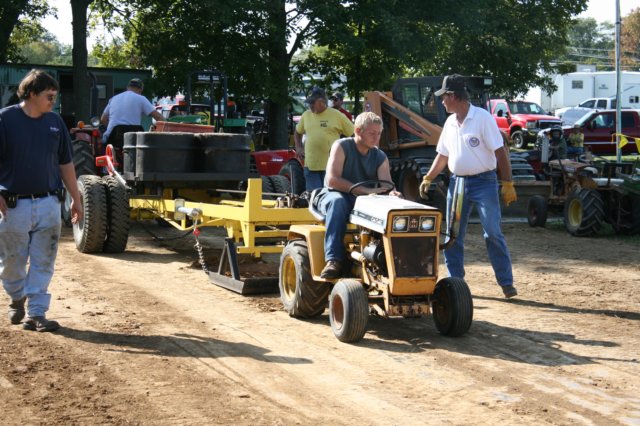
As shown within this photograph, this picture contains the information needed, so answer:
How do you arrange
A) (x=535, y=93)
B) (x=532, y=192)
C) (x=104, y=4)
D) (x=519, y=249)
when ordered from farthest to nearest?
1. (x=535, y=93)
2. (x=104, y=4)
3. (x=532, y=192)
4. (x=519, y=249)

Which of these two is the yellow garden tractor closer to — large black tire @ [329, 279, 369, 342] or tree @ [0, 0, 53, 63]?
large black tire @ [329, 279, 369, 342]

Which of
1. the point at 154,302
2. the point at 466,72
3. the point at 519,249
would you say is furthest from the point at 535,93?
the point at 154,302

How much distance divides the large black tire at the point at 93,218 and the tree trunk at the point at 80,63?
10.8 meters

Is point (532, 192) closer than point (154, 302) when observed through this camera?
No

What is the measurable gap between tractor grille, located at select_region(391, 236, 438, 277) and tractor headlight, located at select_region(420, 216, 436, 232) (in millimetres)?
64

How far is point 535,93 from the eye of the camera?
56.8 metres

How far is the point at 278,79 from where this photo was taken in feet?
77.9

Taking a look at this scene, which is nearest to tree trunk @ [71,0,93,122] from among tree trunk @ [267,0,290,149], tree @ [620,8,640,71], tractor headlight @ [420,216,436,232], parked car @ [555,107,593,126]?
tree trunk @ [267,0,290,149]

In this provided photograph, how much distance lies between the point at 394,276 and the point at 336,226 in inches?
29.8

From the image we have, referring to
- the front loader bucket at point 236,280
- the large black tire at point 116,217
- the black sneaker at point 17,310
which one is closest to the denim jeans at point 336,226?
the front loader bucket at point 236,280

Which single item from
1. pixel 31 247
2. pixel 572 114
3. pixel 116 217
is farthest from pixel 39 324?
pixel 572 114

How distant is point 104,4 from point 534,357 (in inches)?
866

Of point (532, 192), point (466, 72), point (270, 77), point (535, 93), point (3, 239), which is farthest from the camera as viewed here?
point (535, 93)

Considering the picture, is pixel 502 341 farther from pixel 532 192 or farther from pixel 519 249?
pixel 532 192
